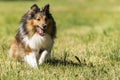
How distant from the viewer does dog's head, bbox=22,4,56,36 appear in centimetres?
1044

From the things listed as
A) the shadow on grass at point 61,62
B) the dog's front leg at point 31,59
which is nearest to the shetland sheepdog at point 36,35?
the dog's front leg at point 31,59

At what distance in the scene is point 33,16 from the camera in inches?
419

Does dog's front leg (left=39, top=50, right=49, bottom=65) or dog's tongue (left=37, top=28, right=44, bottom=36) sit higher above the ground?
dog's tongue (left=37, top=28, right=44, bottom=36)

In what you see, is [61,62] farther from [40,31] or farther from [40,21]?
[40,21]

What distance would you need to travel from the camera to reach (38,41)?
35.0ft

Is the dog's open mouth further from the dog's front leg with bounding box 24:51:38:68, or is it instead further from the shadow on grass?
the shadow on grass

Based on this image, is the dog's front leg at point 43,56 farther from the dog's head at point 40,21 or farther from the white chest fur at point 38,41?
the dog's head at point 40,21

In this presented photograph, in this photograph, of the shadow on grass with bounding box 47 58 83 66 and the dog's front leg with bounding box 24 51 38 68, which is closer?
the dog's front leg with bounding box 24 51 38 68

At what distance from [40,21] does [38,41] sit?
44 cm

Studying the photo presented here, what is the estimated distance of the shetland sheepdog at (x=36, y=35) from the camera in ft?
34.5

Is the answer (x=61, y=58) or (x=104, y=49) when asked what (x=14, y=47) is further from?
(x=104, y=49)

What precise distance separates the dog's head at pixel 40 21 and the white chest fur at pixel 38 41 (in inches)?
3.5

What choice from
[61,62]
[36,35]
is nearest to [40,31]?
[36,35]

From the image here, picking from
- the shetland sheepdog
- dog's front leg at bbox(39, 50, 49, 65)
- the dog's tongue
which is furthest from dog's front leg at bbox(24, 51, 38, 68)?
the dog's tongue
